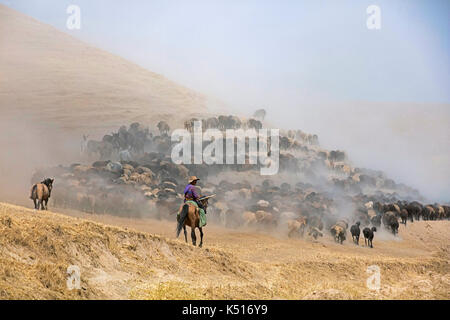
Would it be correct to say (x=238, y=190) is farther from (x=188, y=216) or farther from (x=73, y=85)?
(x=73, y=85)

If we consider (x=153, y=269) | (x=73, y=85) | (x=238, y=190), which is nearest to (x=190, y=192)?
(x=153, y=269)

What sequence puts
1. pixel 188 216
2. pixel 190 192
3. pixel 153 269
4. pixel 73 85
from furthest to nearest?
1. pixel 73 85
2. pixel 190 192
3. pixel 188 216
4. pixel 153 269

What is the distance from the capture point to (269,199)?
4131 cm

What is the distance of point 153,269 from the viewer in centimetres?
1389

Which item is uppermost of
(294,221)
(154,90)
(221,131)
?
(154,90)

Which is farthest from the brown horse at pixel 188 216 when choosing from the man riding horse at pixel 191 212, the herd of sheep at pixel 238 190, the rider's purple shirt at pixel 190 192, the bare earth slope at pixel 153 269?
the herd of sheep at pixel 238 190

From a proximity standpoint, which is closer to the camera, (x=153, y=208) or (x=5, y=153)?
(x=153, y=208)

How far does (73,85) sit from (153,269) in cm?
8205

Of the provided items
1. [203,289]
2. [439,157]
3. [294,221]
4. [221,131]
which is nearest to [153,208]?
[294,221]

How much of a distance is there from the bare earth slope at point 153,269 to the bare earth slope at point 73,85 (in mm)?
52239
